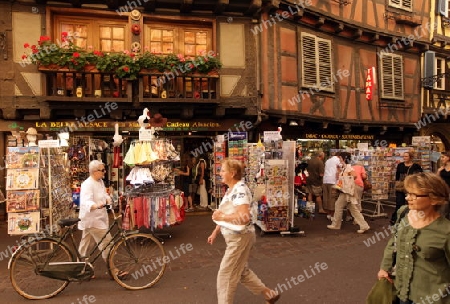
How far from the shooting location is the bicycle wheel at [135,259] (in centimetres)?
466

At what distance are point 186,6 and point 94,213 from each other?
23.1 feet

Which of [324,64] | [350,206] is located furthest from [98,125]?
[324,64]

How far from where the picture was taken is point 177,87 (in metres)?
9.95

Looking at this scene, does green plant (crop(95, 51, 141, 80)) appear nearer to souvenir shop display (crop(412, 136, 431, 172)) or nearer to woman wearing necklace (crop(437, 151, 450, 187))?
woman wearing necklace (crop(437, 151, 450, 187))

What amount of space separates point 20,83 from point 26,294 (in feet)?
21.7

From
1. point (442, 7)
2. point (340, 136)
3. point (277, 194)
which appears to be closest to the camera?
point (277, 194)

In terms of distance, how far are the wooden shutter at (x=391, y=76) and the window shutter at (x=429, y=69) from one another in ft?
4.34

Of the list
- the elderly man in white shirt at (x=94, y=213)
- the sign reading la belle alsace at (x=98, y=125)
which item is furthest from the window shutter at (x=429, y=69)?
the elderly man in white shirt at (x=94, y=213)

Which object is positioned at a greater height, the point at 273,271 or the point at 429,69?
the point at 429,69

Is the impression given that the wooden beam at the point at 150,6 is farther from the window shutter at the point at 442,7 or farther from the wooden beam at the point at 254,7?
the window shutter at the point at 442,7

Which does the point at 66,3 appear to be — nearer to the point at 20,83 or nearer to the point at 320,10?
the point at 20,83

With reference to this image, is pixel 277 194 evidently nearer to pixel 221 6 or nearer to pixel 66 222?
pixel 66 222

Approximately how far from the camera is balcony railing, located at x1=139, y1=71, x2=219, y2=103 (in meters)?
9.48

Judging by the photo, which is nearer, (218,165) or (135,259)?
(135,259)
